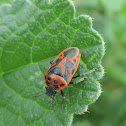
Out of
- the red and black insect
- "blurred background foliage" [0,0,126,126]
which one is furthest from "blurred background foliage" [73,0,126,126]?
the red and black insect

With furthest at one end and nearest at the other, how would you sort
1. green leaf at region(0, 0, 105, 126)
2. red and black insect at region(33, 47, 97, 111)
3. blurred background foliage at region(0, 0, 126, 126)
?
blurred background foliage at region(0, 0, 126, 126) < red and black insect at region(33, 47, 97, 111) < green leaf at region(0, 0, 105, 126)

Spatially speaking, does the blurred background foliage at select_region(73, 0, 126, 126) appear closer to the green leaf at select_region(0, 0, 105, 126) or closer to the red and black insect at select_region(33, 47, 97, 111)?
the red and black insect at select_region(33, 47, 97, 111)

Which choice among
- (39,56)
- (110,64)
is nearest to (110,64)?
(110,64)

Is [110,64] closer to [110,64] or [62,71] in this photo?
[110,64]

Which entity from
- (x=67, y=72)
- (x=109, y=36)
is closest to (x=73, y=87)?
(x=67, y=72)

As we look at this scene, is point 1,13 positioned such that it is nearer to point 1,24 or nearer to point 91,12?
point 1,24

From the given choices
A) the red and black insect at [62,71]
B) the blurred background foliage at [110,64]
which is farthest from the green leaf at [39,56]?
the blurred background foliage at [110,64]

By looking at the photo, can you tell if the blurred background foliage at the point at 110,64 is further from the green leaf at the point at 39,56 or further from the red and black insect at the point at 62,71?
the green leaf at the point at 39,56
